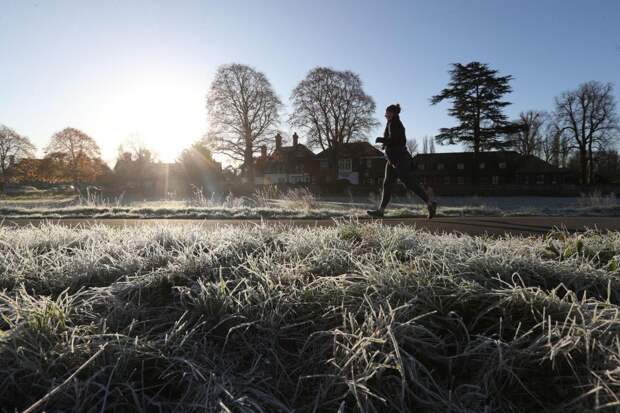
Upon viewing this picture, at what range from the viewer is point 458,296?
1596 millimetres

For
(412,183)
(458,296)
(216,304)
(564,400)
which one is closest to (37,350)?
(216,304)

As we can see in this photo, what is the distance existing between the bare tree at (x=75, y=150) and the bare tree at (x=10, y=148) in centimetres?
878

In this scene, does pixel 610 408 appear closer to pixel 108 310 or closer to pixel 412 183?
pixel 108 310

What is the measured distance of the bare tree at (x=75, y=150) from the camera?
4178 cm

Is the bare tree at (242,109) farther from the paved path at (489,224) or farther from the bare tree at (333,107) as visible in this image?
the paved path at (489,224)

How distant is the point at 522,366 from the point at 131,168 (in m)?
52.5

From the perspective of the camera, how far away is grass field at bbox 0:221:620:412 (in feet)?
3.61

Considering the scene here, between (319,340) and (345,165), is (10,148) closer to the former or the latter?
(345,165)

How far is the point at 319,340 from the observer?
1.43 meters

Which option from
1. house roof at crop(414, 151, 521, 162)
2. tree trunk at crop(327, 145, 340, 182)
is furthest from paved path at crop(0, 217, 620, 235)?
house roof at crop(414, 151, 521, 162)

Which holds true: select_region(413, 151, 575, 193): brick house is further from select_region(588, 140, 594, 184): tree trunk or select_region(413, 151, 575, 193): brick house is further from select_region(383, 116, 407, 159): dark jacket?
select_region(383, 116, 407, 159): dark jacket

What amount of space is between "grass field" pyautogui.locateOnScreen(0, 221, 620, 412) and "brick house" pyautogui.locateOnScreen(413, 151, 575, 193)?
42.1 metres

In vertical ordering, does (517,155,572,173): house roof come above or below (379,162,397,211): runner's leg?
above

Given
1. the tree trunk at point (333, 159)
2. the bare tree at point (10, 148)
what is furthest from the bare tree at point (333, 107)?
the bare tree at point (10, 148)
